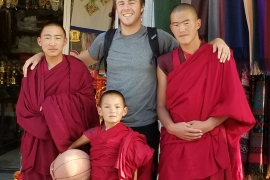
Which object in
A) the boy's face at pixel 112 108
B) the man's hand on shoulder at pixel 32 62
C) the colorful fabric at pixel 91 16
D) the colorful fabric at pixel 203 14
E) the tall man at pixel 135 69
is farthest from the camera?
the colorful fabric at pixel 91 16

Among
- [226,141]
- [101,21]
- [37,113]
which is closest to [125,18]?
[37,113]

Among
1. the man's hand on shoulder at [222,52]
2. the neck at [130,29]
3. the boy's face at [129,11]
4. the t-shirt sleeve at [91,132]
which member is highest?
the boy's face at [129,11]

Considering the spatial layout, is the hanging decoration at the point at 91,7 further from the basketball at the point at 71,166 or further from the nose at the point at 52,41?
the basketball at the point at 71,166

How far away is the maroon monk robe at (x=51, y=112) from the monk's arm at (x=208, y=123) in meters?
0.76

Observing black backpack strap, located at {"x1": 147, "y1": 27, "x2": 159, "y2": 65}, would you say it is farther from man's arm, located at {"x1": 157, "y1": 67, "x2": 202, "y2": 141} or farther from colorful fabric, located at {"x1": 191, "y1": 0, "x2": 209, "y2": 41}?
colorful fabric, located at {"x1": 191, "y1": 0, "x2": 209, "y2": 41}

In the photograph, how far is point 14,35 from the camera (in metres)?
6.07

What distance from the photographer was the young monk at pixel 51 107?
2.66m

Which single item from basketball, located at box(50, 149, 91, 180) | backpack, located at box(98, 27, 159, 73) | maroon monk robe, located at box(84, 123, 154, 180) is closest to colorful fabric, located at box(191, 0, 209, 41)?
backpack, located at box(98, 27, 159, 73)

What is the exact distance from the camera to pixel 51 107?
263 centimetres

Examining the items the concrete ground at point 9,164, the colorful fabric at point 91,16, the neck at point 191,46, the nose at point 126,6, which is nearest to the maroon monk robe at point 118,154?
the neck at point 191,46

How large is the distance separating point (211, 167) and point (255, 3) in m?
1.32

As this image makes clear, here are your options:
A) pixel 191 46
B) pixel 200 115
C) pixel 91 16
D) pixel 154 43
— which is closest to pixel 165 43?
pixel 154 43

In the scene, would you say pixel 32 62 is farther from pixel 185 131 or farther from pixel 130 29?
pixel 185 131

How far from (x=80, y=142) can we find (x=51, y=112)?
271mm
